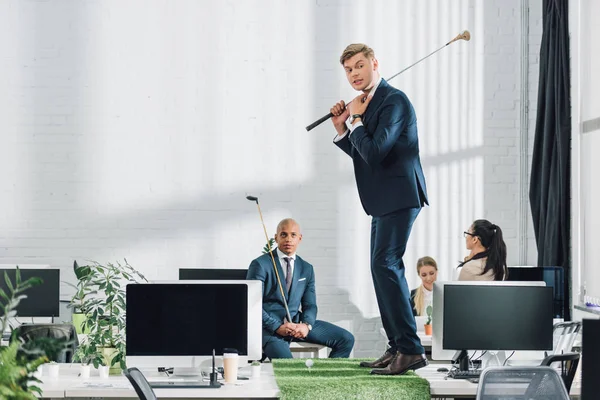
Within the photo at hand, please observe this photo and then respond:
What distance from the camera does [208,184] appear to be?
7207 millimetres

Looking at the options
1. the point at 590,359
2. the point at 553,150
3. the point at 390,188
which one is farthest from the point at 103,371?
the point at 553,150

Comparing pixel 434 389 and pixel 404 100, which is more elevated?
pixel 404 100

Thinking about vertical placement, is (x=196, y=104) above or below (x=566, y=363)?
above

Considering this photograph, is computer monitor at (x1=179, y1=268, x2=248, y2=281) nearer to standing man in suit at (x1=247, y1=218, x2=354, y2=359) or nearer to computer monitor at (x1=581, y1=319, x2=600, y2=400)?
standing man in suit at (x1=247, y1=218, x2=354, y2=359)

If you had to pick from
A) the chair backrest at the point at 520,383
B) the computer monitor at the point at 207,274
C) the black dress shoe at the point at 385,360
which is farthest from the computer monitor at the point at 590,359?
the computer monitor at the point at 207,274

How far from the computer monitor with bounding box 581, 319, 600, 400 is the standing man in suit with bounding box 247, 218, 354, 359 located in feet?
11.9

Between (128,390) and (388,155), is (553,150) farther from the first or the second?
(128,390)

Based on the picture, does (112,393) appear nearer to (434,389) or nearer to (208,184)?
(434,389)

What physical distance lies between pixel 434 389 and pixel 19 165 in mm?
4346

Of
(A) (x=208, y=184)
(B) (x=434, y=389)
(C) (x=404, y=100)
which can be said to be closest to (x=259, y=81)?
(A) (x=208, y=184)

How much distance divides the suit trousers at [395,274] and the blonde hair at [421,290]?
270 centimetres

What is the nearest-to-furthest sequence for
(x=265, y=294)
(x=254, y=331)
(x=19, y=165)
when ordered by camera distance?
1. (x=254, y=331)
2. (x=265, y=294)
3. (x=19, y=165)

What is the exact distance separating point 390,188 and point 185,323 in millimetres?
979

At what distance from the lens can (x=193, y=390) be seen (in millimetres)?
3689
